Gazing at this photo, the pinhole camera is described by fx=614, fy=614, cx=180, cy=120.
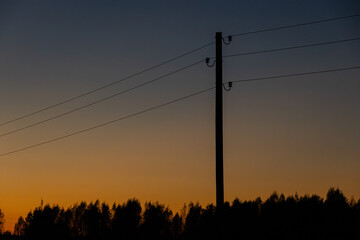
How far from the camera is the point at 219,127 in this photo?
2138 cm

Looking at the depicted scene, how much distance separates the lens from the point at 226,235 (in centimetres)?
2066

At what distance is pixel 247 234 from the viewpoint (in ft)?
347

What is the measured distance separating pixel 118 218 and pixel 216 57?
108 meters

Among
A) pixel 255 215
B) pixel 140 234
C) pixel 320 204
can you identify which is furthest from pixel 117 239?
pixel 320 204

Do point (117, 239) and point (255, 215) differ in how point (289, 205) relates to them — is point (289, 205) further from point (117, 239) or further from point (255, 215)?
point (117, 239)

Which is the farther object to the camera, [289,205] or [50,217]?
[50,217]

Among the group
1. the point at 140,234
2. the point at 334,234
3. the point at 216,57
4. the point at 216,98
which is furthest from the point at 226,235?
the point at 140,234

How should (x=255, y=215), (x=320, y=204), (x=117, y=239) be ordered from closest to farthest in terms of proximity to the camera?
(x=320, y=204), (x=255, y=215), (x=117, y=239)

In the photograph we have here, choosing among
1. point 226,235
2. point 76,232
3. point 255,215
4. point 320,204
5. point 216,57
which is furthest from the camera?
point 76,232

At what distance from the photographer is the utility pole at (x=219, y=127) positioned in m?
20.6

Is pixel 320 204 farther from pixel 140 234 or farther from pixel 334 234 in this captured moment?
pixel 140 234

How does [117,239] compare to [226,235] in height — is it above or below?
above

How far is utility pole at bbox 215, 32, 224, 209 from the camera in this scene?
67.7ft

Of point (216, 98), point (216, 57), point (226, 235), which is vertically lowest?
point (226, 235)
